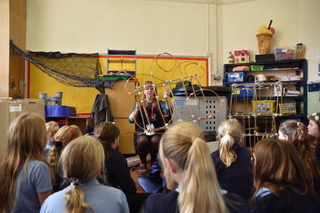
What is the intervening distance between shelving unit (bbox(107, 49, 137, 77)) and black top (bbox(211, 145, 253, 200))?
11.1ft

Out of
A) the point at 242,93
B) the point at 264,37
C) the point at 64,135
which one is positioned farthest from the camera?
the point at 242,93

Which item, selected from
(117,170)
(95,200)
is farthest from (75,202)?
(117,170)

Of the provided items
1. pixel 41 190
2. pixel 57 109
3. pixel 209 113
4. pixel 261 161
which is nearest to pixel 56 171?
pixel 41 190

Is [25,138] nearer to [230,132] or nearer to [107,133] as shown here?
[107,133]

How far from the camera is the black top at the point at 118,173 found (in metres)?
1.63

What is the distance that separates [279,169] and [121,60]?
3980mm

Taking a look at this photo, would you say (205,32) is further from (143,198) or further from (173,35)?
(143,198)

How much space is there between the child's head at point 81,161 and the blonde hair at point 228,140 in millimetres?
775

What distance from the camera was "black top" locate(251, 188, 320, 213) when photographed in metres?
1.00

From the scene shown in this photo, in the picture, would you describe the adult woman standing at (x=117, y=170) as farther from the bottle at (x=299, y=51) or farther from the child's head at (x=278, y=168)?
the bottle at (x=299, y=51)

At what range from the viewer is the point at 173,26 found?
16.5 ft

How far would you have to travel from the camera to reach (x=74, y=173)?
1055 mm

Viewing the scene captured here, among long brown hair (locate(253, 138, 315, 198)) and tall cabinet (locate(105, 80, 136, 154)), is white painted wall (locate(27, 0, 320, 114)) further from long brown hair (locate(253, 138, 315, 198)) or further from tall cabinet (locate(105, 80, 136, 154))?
long brown hair (locate(253, 138, 315, 198))

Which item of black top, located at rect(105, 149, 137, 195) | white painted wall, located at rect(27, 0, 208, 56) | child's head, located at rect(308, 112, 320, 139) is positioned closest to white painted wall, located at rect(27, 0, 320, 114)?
white painted wall, located at rect(27, 0, 208, 56)
